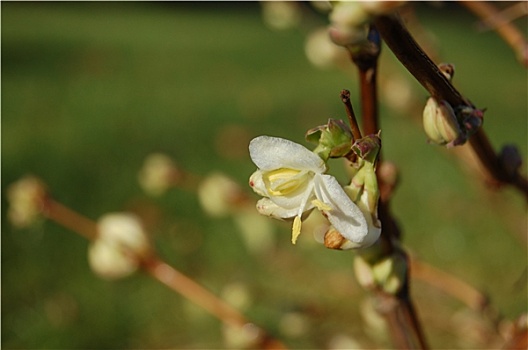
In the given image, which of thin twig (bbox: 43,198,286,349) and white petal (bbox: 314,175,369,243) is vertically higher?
white petal (bbox: 314,175,369,243)

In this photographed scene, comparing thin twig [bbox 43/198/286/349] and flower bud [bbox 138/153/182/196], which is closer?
thin twig [bbox 43/198/286/349]

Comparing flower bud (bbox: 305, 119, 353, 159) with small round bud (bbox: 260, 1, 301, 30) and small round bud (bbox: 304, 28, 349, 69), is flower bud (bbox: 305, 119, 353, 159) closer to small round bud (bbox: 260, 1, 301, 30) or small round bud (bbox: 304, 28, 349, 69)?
small round bud (bbox: 304, 28, 349, 69)

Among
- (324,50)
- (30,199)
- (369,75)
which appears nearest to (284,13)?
(324,50)

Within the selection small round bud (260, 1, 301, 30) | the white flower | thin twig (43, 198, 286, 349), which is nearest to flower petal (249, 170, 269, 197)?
the white flower

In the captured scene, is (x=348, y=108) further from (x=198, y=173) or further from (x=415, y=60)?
(x=198, y=173)

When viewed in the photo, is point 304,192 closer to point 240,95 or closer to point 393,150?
point 393,150

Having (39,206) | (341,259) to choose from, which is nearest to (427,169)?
(341,259)
